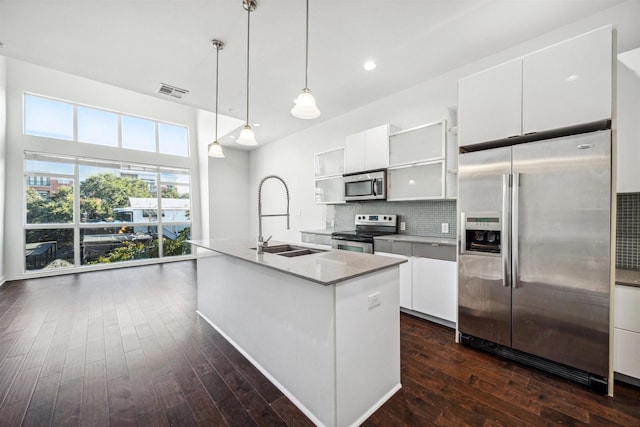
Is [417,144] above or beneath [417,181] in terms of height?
above

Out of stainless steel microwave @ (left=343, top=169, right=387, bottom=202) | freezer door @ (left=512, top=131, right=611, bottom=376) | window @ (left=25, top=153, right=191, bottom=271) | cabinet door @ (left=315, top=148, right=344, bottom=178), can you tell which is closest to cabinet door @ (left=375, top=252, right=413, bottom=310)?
stainless steel microwave @ (left=343, top=169, right=387, bottom=202)

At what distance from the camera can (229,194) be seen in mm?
6742

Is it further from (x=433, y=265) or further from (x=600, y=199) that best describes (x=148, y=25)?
(x=600, y=199)

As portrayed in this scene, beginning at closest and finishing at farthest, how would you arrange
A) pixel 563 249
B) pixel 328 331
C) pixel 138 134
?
pixel 328 331, pixel 563 249, pixel 138 134

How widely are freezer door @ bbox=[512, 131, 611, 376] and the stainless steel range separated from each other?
5.39ft

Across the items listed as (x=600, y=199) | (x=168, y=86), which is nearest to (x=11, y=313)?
(x=168, y=86)

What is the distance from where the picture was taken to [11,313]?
128 inches

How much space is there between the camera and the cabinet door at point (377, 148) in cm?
343

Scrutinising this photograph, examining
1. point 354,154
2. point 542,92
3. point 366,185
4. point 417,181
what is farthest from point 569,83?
point 354,154

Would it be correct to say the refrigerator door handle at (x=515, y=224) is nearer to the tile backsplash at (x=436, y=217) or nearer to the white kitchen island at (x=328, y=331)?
the tile backsplash at (x=436, y=217)

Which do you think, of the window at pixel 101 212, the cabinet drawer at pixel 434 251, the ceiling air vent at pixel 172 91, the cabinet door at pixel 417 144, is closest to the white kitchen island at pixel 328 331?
the cabinet drawer at pixel 434 251

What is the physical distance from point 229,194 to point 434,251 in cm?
547

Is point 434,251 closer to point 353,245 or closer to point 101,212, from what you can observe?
point 353,245

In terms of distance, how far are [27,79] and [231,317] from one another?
630 cm
